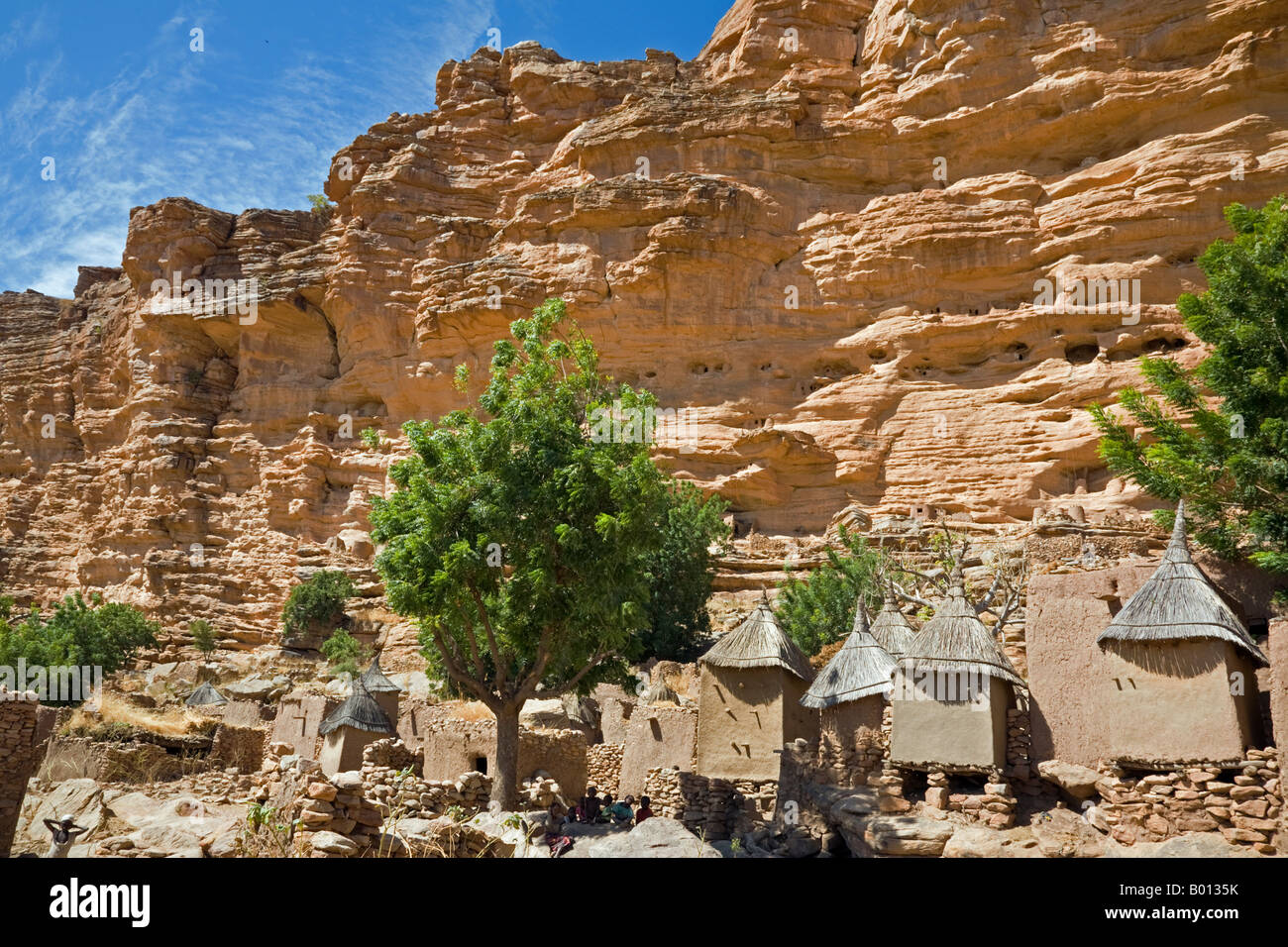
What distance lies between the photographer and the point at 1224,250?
19000mm

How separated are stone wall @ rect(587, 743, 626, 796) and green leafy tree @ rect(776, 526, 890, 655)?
21.8 ft

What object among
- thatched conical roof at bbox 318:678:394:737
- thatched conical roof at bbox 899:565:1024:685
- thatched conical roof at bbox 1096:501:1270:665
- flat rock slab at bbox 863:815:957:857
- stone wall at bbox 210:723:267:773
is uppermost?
thatched conical roof at bbox 1096:501:1270:665

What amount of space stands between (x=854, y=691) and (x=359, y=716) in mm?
9125

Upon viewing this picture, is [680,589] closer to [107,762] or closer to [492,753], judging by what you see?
[492,753]

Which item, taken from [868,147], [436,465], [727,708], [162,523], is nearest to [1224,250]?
[727,708]

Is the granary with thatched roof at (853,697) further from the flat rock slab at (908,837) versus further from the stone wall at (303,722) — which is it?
the stone wall at (303,722)

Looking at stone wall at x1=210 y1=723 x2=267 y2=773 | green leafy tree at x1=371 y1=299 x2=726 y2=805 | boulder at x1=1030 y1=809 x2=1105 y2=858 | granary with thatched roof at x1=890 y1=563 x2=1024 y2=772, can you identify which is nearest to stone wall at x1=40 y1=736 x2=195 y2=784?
stone wall at x1=210 y1=723 x2=267 y2=773

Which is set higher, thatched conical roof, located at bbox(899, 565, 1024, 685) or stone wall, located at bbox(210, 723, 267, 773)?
thatched conical roof, located at bbox(899, 565, 1024, 685)

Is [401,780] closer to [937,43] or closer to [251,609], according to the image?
[251,609]

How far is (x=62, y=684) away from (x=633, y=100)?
35372 mm

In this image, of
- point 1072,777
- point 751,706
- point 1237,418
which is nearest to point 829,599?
point 751,706

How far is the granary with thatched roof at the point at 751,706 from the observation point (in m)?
15.6

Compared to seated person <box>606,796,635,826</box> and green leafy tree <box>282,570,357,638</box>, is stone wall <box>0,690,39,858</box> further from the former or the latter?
green leafy tree <box>282,570,357,638</box>

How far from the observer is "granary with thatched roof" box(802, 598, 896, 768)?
13523 millimetres
